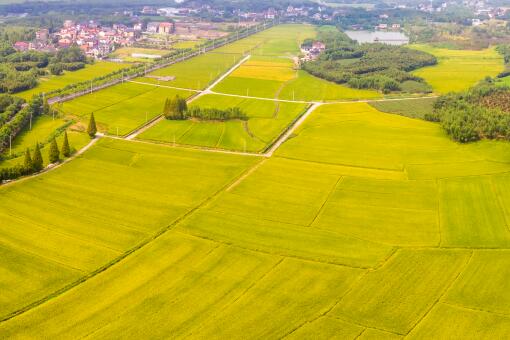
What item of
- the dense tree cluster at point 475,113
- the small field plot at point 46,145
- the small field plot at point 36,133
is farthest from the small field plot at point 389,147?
the small field plot at point 36,133

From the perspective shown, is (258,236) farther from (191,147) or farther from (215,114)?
(215,114)

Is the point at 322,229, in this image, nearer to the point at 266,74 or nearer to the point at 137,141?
the point at 137,141

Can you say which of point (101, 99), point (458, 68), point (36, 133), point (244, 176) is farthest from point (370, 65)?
point (36, 133)

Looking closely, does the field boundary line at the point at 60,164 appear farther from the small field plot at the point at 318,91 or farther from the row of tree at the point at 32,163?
the small field plot at the point at 318,91

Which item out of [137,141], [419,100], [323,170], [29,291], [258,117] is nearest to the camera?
[29,291]

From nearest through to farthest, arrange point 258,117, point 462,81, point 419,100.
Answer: point 258,117 → point 419,100 → point 462,81

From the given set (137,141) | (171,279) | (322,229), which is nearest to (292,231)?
(322,229)
